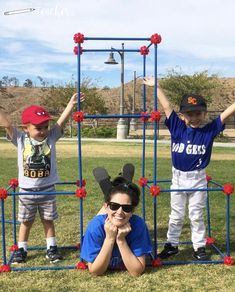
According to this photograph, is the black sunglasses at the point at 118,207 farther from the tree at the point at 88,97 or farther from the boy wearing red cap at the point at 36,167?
the tree at the point at 88,97

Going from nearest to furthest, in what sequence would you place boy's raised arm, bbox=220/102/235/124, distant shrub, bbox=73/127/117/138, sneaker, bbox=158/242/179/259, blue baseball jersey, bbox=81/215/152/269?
blue baseball jersey, bbox=81/215/152/269 < boy's raised arm, bbox=220/102/235/124 < sneaker, bbox=158/242/179/259 < distant shrub, bbox=73/127/117/138

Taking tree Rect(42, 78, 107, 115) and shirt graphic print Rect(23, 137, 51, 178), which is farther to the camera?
tree Rect(42, 78, 107, 115)

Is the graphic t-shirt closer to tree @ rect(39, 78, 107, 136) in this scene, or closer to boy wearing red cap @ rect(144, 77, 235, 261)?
boy wearing red cap @ rect(144, 77, 235, 261)

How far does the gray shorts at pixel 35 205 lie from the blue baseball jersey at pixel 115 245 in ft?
1.96

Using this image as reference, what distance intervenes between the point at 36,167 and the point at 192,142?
5.03 feet

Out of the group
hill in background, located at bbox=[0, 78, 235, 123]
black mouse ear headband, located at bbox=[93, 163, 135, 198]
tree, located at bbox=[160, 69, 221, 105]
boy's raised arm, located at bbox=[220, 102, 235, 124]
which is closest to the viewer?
black mouse ear headband, located at bbox=[93, 163, 135, 198]

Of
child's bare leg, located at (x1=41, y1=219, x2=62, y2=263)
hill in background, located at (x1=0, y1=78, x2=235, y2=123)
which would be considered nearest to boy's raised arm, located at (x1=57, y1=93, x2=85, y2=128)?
child's bare leg, located at (x1=41, y1=219, x2=62, y2=263)

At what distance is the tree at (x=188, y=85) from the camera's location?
3653cm

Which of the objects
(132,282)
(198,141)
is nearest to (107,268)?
(132,282)

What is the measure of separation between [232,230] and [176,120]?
79.9 inches

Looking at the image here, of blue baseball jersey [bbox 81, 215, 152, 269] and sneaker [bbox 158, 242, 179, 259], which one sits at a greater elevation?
blue baseball jersey [bbox 81, 215, 152, 269]

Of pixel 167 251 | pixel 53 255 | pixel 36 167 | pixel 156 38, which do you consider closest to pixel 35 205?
pixel 36 167

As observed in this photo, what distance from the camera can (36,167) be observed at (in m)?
4.15

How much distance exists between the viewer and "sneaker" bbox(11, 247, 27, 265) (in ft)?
13.7
